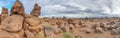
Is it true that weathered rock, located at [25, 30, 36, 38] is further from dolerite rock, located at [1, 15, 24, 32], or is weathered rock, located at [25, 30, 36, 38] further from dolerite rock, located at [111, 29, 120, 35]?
dolerite rock, located at [111, 29, 120, 35]

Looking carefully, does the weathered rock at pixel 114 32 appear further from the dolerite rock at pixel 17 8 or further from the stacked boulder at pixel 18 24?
the dolerite rock at pixel 17 8

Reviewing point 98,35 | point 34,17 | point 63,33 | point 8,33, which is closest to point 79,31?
point 98,35

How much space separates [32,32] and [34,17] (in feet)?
4.30

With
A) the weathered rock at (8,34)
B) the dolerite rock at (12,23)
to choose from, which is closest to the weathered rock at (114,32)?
the dolerite rock at (12,23)

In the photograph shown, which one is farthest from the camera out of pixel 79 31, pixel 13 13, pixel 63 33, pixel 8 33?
pixel 79 31

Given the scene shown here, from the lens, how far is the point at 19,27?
66.2 ft

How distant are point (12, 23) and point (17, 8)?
155 cm

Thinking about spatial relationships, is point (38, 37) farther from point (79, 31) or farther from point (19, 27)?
point (79, 31)

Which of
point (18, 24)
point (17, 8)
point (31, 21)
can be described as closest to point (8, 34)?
point (18, 24)

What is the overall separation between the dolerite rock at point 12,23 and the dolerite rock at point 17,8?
409 mm

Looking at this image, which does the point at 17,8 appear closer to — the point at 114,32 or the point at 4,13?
the point at 4,13

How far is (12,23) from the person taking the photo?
19766mm

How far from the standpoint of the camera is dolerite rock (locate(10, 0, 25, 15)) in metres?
20.5

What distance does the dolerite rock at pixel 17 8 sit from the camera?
2047 centimetres
